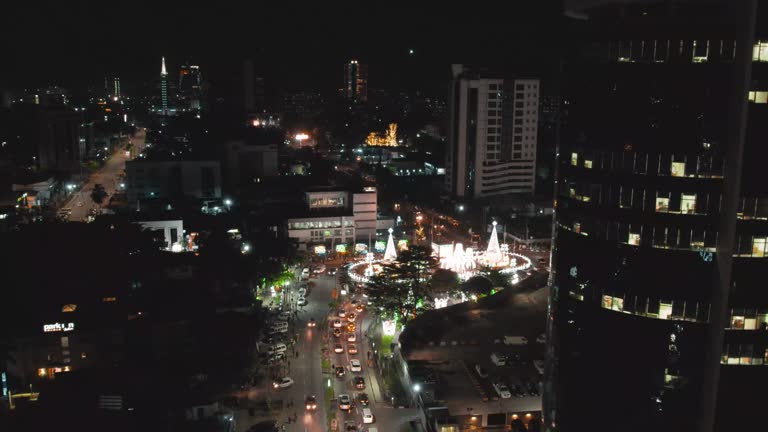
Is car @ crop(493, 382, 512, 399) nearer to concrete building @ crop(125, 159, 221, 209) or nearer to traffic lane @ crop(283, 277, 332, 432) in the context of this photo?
traffic lane @ crop(283, 277, 332, 432)

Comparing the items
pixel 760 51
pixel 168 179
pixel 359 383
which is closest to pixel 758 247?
pixel 760 51

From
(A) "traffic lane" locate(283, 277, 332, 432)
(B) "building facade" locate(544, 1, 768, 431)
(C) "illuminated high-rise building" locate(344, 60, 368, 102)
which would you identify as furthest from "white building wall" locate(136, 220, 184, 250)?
(C) "illuminated high-rise building" locate(344, 60, 368, 102)

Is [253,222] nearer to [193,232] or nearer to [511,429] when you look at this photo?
[193,232]

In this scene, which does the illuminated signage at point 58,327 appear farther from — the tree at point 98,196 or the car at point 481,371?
Result: the tree at point 98,196

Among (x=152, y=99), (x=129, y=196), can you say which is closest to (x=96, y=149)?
(x=129, y=196)

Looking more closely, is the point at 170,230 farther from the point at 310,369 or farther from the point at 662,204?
the point at 662,204

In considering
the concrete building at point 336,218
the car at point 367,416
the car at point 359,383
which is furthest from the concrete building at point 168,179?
the car at point 367,416
